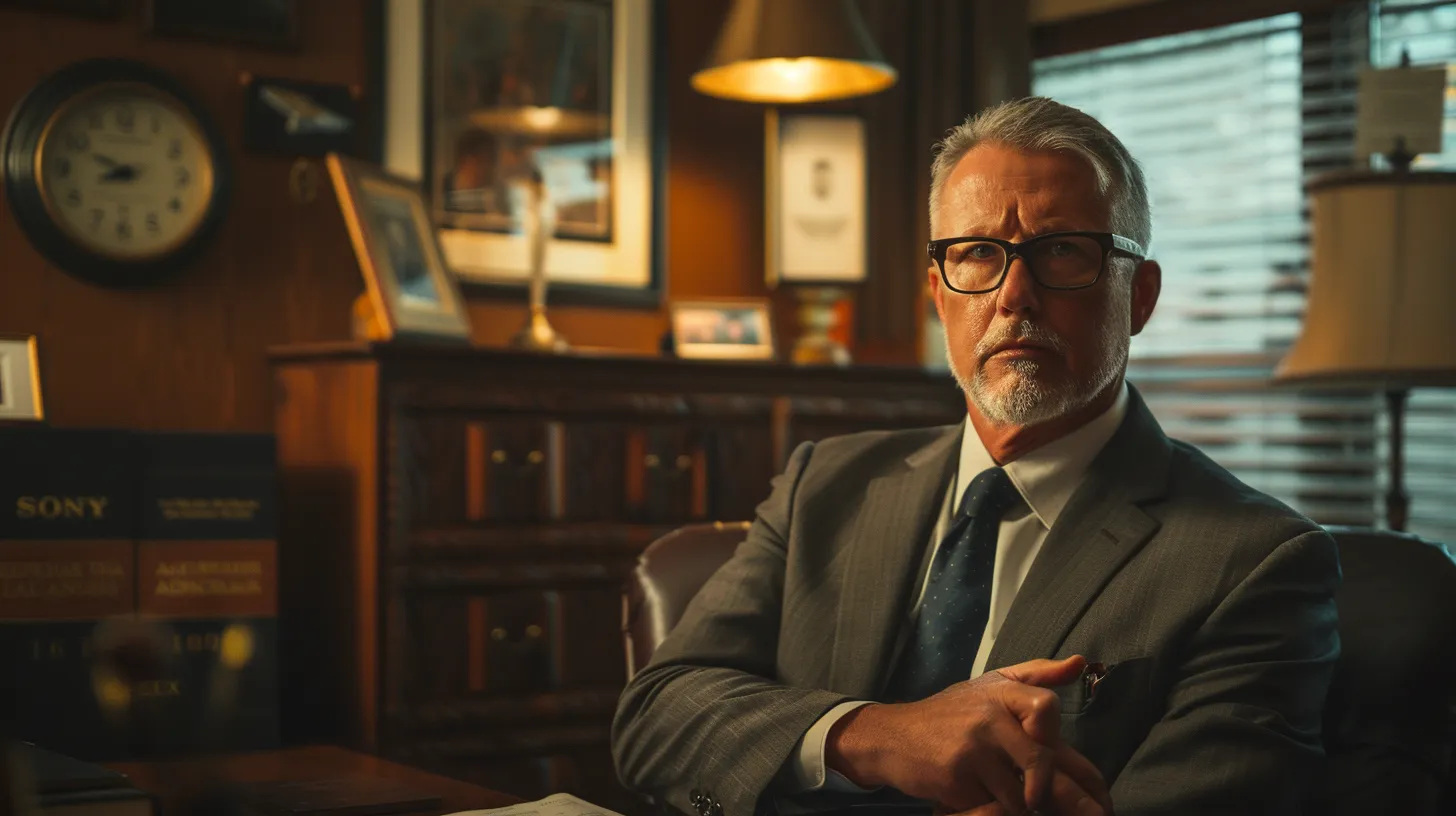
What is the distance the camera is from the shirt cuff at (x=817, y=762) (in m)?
1.75

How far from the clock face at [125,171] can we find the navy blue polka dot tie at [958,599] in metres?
2.21

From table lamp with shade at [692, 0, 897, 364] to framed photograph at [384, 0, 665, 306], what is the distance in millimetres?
545

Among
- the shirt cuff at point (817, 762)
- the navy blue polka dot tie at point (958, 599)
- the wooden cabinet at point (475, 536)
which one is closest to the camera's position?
the shirt cuff at point (817, 762)

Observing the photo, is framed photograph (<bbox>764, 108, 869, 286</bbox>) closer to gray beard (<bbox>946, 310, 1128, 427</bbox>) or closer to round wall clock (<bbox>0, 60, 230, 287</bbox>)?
round wall clock (<bbox>0, 60, 230, 287</bbox>)

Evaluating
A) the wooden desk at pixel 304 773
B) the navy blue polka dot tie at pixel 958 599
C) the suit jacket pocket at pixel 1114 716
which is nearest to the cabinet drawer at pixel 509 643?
the wooden desk at pixel 304 773

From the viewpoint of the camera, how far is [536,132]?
4074 millimetres

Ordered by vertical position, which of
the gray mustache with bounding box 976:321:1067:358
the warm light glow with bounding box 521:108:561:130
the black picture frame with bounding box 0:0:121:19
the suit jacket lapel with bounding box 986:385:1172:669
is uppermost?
the black picture frame with bounding box 0:0:121:19

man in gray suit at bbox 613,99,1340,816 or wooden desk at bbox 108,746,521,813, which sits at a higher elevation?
man in gray suit at bbox 613,99,1340,816

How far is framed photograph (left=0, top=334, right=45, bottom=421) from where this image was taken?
115 inches

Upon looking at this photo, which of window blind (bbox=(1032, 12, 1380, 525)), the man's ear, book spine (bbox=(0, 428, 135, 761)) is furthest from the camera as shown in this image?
window blind (bbox=(1032, 12, 1380, 525))

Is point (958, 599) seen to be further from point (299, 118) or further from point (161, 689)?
point (299, 118)

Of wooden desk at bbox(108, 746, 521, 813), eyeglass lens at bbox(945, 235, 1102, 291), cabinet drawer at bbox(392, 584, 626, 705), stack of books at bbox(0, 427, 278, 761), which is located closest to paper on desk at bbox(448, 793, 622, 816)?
wooden desk at bbox(108, 746, 521, 813)

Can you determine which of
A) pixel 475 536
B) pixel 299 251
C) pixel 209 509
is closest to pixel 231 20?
pixel 299 251

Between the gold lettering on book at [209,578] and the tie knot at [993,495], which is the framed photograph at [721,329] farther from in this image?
the tie knot at [993,495]
